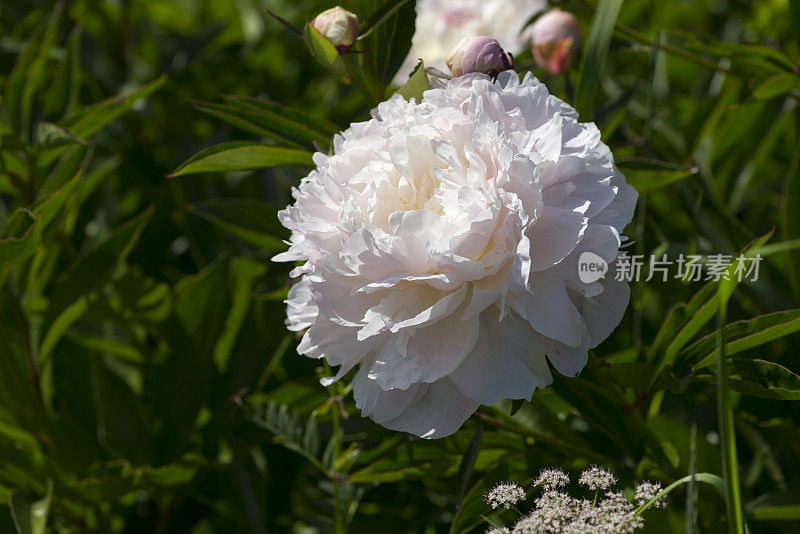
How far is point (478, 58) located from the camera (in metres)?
0.71

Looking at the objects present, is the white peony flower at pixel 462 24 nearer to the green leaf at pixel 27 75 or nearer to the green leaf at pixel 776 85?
the green leaf at pixel 776 85

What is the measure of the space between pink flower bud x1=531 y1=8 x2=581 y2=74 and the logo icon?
388 mm

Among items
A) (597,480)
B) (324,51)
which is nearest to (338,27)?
(324,51)

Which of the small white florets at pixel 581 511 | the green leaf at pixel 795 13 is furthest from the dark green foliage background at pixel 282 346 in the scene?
the small white florets at pixel 581 511

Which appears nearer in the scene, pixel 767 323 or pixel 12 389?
pixel 767 323

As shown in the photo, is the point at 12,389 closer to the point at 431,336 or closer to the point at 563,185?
the point at 431,336

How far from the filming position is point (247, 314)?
1.13 metres

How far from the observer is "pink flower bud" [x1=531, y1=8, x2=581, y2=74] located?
91cm

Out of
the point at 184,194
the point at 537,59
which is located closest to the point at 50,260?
the point at 184,194

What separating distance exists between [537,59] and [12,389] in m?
0.84

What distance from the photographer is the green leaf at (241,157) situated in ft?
2.51

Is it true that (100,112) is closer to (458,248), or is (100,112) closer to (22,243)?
(22,243)

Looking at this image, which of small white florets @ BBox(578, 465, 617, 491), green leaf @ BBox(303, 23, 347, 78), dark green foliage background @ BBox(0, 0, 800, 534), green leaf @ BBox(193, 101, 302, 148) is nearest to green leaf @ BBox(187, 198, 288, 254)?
dark green foliage background @ BBox(0, 0, 800, 534)

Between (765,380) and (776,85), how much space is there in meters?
0.44
